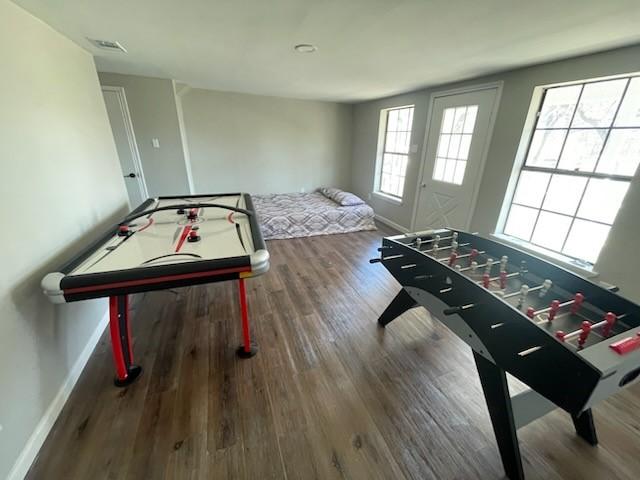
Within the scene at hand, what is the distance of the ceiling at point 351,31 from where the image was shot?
1.42 metres

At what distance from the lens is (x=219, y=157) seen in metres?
4.82

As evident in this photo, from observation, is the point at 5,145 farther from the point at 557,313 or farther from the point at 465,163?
the point at 465,163

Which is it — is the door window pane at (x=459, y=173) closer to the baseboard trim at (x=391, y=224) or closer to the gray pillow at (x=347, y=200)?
the baseboard trim at (x=391, y=224)

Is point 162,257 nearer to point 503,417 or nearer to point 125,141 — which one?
point 503,417

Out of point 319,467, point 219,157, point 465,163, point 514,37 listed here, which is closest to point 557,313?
point 319,467

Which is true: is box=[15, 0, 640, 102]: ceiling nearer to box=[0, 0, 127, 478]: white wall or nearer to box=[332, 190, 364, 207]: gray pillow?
box=[0, 0, 127, 478]: white wall

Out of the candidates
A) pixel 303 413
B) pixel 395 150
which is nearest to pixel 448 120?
pixel 395 150

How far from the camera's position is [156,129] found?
365 centimetres

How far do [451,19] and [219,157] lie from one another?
13.9 ft

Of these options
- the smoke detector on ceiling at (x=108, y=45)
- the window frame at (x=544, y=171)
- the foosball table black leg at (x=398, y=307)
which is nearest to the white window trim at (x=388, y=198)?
the window frame at (x=544, y=171)

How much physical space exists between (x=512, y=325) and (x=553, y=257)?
1938 mm

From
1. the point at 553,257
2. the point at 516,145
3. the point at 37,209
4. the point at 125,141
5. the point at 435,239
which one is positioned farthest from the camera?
the point at 125,141

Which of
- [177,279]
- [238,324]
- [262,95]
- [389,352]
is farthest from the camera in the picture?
[262,95]

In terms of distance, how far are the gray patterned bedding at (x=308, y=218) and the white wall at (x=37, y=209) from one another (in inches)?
87.6
